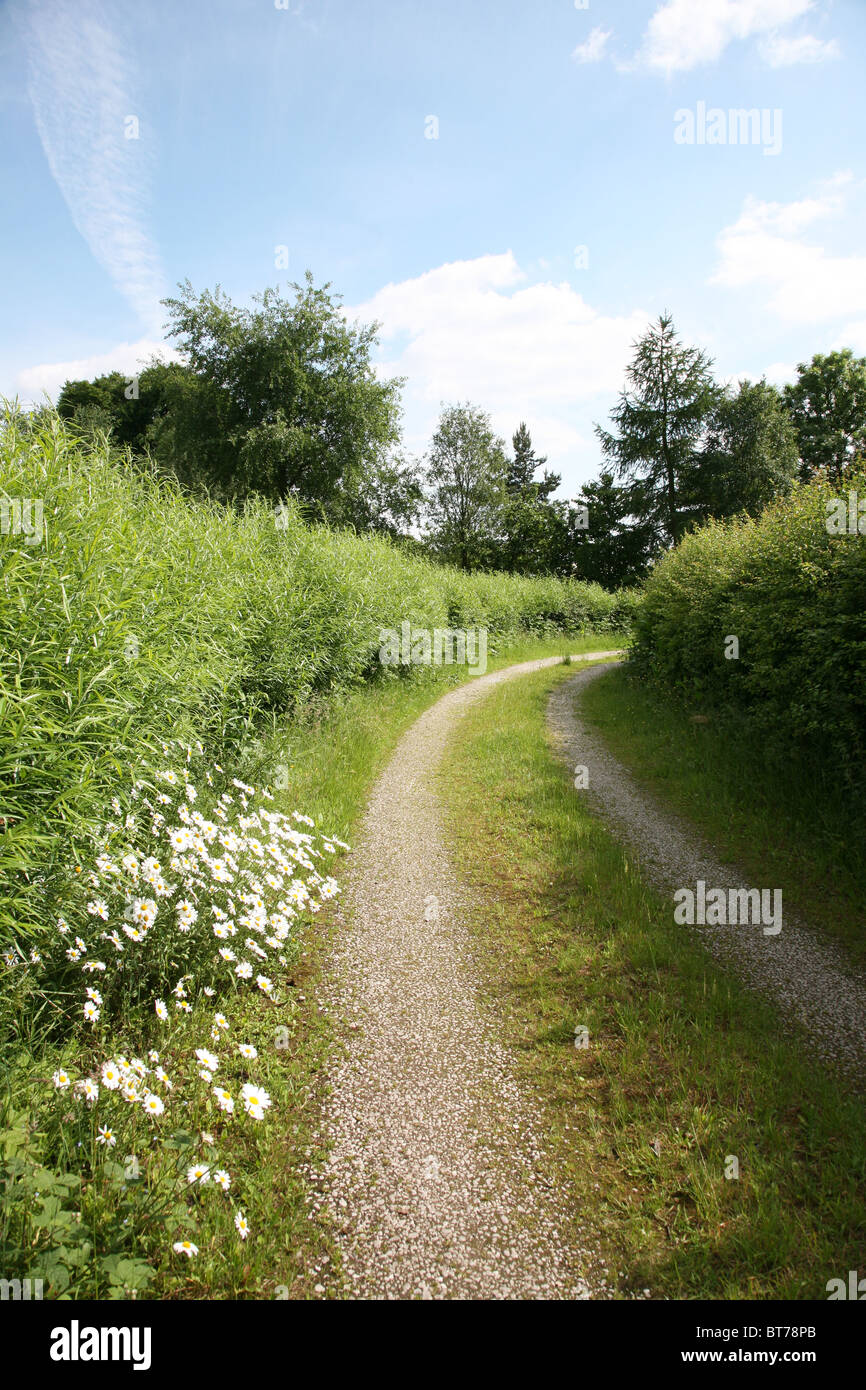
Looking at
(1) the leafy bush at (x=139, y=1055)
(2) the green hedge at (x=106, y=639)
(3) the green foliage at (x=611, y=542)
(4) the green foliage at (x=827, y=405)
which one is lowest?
(1) the leafy bush at (x=139, y=1055)

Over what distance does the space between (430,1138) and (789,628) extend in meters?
6.63

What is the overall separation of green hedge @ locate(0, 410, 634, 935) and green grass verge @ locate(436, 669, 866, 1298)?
2.90 metres

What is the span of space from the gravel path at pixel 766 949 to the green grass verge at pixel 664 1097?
216 millimetres

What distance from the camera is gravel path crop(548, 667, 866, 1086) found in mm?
3582

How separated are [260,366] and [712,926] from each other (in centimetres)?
3174

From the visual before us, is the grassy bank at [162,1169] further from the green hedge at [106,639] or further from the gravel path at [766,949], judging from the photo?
the gravel path at [766,949]

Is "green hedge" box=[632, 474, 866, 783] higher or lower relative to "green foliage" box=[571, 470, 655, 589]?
lower

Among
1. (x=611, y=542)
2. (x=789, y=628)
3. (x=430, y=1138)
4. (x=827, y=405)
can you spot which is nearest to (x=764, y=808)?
(x=789, y=628)

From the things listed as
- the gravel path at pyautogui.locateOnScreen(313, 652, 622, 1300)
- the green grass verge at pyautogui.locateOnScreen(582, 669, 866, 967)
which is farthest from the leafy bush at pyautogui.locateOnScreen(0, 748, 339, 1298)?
the green grass verge at pyautogui.locateOnScreen(582, 669, 866, 967)

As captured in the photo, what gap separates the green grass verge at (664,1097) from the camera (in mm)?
2371

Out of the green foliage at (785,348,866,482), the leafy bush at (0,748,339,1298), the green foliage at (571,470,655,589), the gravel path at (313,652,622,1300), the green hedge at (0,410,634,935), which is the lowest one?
the gravel path at (313,652,622,1300)

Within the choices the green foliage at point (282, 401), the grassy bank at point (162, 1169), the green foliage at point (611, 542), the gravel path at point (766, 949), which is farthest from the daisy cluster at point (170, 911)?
the green foliage at point (611, 542)

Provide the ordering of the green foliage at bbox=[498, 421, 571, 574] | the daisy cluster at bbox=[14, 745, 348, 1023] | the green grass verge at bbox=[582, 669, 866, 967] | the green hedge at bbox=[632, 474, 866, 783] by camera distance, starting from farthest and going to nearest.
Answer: the green foliage at bbox=[498, 421, 571, 574] < the green hedge at bbox=[632, 474, 866, 783] < the green grass verge at bbox=[582, 669, 866, 967] < the daisy cluster at bbox=[14, 745, 348, 1023]

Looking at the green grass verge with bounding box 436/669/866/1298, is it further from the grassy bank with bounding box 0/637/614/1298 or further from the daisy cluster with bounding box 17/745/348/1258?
the daisy cluster with bounding box 17/745/348/1258
